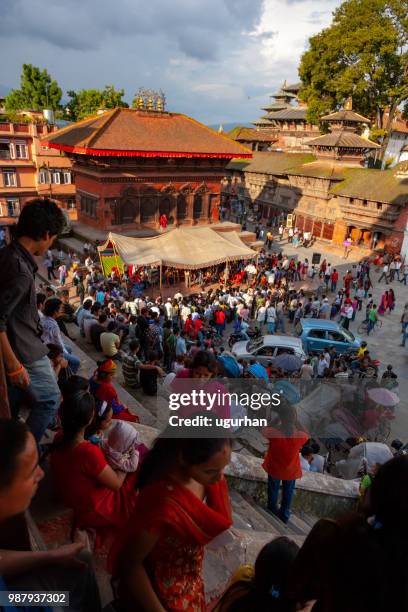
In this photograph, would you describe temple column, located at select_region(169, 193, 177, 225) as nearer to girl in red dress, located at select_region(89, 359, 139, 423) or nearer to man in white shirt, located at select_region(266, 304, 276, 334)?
man in white shirt, located at select_region(266, 304, 276, 334)

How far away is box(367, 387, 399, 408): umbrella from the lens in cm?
801

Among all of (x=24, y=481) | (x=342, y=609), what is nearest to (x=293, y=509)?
(x=342, y=609)

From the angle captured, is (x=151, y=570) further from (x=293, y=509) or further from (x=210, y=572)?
(x=293, y=509)

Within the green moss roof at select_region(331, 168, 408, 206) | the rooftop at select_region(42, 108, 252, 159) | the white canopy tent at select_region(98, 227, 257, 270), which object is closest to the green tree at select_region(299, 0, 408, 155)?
the green moss roof at select_region(331, 168, 408, 206)

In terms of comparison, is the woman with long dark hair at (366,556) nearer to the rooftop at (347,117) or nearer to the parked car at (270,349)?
the parked car at (270,349)

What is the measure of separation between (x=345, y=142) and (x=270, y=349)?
80.2 feet

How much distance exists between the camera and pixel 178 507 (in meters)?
1.80

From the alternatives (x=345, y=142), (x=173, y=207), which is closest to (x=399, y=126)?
(x=345, y=142)

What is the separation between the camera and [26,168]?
28688 millimetres

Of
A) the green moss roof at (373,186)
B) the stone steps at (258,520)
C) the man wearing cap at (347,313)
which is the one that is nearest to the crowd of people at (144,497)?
the stone steps at (258,520)

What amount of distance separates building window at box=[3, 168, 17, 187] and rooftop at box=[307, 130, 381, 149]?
22.6 m

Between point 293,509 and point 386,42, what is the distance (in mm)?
34314

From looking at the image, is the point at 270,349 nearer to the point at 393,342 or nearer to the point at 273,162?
the point at 393,342

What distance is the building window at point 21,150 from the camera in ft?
92.5
